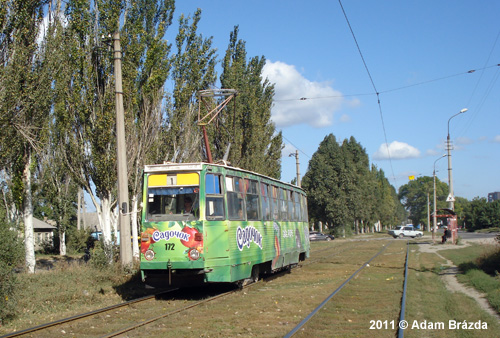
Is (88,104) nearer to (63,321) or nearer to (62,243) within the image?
(63,321)

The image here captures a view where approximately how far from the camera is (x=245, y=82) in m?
31.8

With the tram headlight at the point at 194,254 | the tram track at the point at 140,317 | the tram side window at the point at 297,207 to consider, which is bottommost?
the tram track at the point at 140,317

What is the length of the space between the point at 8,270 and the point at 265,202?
7.44m

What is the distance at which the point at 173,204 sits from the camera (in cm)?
1227

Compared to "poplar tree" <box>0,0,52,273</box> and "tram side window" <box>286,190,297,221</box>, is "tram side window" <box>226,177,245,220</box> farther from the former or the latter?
"poplar tree" <box>0,0,52,273</box>

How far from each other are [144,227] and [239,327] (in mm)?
4262

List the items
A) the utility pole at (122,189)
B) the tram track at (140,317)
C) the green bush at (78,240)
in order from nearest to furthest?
1. the tram track at (140,317)
2. the utility pole at (122,189)
3. the green bush at (78,240)

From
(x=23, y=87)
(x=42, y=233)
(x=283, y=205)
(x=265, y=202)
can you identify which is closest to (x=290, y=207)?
(x=283, y=205)

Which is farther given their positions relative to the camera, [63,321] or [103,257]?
[103,257]

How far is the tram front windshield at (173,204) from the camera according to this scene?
12.1 m

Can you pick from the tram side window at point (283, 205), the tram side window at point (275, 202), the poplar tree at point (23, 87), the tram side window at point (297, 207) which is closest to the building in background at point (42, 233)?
the poplar tree at point (23, 87)

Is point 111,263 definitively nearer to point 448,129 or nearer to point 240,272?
point 240,272

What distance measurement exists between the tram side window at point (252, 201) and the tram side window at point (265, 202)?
502 millimetres

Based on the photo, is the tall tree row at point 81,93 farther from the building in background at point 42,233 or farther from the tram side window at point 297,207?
the building in background at point 42,233
